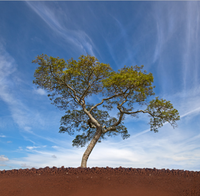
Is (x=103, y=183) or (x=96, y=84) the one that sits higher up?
(x=96, y=84)

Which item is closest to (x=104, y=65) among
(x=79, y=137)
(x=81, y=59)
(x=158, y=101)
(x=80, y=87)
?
(x=81, y=59)

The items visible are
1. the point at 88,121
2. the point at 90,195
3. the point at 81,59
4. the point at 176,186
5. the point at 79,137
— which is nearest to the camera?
the point at 90,195

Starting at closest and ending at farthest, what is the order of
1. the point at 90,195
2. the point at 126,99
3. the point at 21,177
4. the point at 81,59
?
the point at 90,195 < the point at 21,177 < the point at 81,59 < the point at 126,99

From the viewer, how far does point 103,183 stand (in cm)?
748

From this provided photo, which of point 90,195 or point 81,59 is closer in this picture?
point 90,195

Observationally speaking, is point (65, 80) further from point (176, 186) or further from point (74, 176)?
point (176, 186)

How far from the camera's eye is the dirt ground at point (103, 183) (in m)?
6.95

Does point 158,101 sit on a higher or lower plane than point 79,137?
higher

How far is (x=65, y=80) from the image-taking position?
14.4 meters

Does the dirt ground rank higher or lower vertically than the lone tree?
lower

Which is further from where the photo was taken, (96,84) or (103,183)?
(96,84)

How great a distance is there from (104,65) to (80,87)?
10.4 ft

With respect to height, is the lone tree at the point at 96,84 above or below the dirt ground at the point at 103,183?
above

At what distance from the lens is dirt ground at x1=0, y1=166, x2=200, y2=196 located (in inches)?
274
